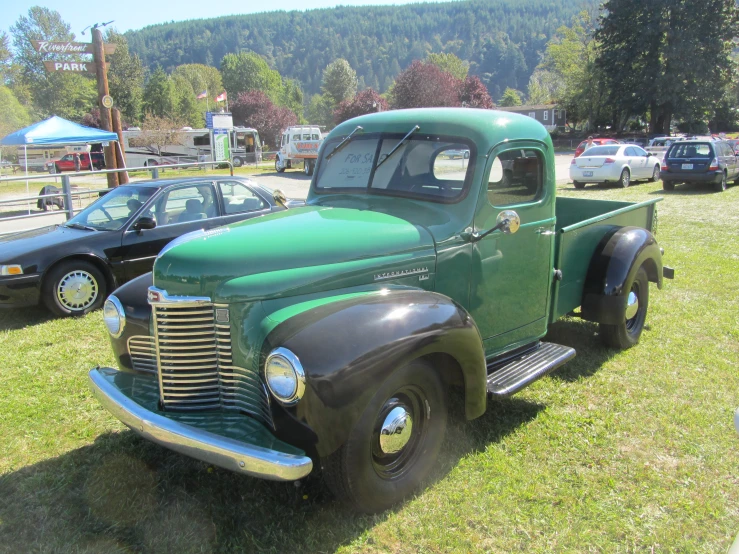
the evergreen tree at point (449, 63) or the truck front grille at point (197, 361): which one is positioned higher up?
the evergreen tree at point (449, 63)

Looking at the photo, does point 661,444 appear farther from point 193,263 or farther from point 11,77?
point 11,77

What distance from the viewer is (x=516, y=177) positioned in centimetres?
401

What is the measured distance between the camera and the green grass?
288cm

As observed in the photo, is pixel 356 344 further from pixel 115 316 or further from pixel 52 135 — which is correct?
pixel 52 135

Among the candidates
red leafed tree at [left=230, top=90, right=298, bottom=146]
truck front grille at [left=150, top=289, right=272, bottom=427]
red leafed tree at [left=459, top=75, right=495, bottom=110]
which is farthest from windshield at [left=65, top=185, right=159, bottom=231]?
red leafed tree at [left=459, top=75, right=495, bottom=110]

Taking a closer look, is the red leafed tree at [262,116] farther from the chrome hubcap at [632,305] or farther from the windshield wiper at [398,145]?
the windshield wiper at [398,145]

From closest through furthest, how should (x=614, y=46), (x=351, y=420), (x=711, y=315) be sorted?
1. (x=351, y=420)
2. (x=711, y=315)
3. (x=614, y=46)

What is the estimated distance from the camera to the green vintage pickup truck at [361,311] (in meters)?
2.63

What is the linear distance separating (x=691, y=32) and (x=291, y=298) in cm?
5206

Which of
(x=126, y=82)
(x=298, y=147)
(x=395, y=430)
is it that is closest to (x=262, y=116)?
(x=126, y=82)

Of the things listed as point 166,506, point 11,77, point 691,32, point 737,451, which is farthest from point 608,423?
point 11,77

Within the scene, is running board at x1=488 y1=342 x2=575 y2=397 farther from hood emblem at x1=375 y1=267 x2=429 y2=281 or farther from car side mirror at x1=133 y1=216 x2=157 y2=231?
car side mirror at x1=133 y1=216 x2=157 y2=231

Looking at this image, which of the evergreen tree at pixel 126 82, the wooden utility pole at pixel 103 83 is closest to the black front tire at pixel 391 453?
the wooden utility pole at pixel 103 83

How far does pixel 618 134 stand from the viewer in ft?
171
